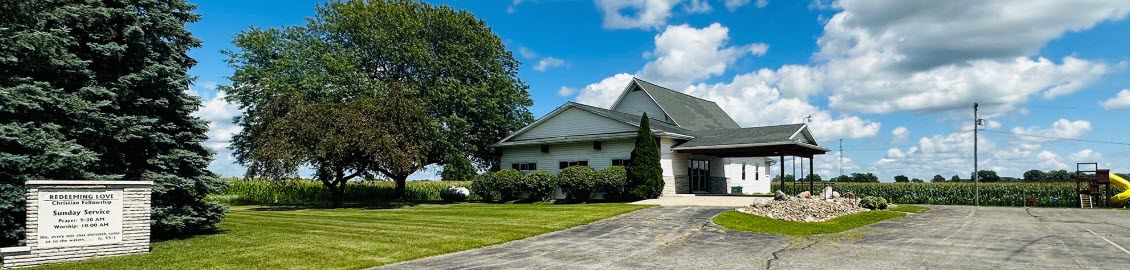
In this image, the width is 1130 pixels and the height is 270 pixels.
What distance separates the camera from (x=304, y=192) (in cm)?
3653

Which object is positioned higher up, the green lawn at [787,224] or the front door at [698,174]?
the front door at [698,174]

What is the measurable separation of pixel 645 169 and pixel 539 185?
17.5ft

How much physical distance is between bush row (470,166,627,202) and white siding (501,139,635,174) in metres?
1.97

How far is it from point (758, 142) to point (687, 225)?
12.6 meters

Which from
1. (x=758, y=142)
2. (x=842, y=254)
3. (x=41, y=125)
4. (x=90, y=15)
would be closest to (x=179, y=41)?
(x=90, y=15)

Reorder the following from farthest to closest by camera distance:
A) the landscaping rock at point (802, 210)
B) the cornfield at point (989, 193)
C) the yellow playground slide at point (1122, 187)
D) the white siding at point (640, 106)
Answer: the white siding at point (640, 106), the cornfield at point (989, 193), the yellow playground slide at point (1122, 187), the landscaping rock at point (802, 210)

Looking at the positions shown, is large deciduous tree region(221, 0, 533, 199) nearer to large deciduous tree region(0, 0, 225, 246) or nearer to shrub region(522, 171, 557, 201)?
shrub region(522, 171, 557, 201)

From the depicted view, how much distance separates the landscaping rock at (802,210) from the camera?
18.4 metres

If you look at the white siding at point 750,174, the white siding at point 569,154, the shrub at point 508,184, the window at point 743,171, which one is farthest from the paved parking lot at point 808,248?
the window at point 743,171

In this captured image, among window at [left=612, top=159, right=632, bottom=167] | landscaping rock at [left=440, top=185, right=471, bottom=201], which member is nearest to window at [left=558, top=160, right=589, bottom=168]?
window at [left=612, top=159, right=632, bottom=167]

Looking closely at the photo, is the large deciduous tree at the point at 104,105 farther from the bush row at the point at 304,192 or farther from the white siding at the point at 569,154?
the bush row at the point at 304,192

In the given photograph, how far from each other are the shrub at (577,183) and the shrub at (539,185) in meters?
0.71

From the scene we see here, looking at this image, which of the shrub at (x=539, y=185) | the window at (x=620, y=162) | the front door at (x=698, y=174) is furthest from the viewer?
the front door at (x=698, y=174)

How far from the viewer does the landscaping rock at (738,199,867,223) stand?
726 inches
